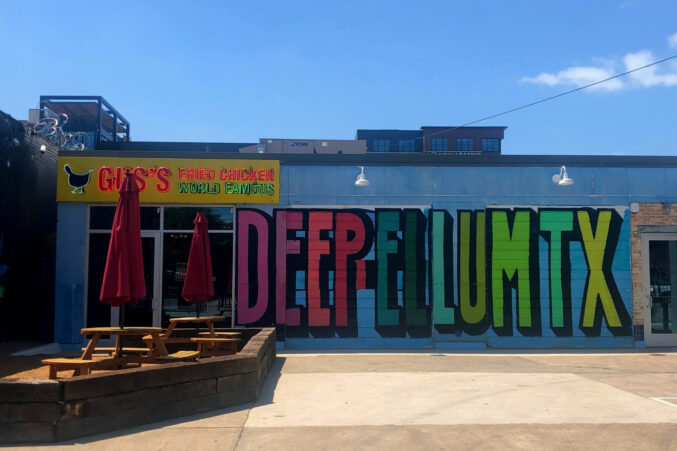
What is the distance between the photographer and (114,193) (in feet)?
43.8

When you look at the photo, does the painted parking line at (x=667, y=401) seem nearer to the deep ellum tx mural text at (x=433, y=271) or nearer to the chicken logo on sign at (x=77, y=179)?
the deep ellum tx mural text at (x=433, y=271)

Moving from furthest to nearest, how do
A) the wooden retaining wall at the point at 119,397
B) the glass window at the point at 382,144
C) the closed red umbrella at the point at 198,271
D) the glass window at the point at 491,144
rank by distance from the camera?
the glass window at the point at 491,144
the glass window at the point at 382,144
the closed red umbrella at the point at 198,271
the wooden retaining wall at the point at 119,397

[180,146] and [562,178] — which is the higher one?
[180,146]

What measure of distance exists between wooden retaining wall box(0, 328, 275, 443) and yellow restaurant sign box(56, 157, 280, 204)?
5871 mm

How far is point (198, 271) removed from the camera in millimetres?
10797

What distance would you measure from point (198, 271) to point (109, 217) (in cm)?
400

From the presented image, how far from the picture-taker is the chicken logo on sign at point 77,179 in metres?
13.3

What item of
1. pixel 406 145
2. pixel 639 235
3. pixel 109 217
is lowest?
pixel 639 235

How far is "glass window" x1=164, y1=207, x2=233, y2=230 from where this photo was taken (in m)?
13.5

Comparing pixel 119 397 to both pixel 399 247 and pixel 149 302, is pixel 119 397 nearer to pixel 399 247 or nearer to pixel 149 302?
pixel 149 302

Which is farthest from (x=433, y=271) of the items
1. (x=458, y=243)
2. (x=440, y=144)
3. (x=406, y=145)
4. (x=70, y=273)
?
(x=440, y=144)

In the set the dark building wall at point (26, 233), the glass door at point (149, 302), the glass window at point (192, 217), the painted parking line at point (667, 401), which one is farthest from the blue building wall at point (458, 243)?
the painted parking line at point (667, 401)

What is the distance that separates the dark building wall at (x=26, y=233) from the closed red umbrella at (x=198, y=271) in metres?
4.61

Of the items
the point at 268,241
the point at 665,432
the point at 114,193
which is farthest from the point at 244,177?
the point at 665,432
